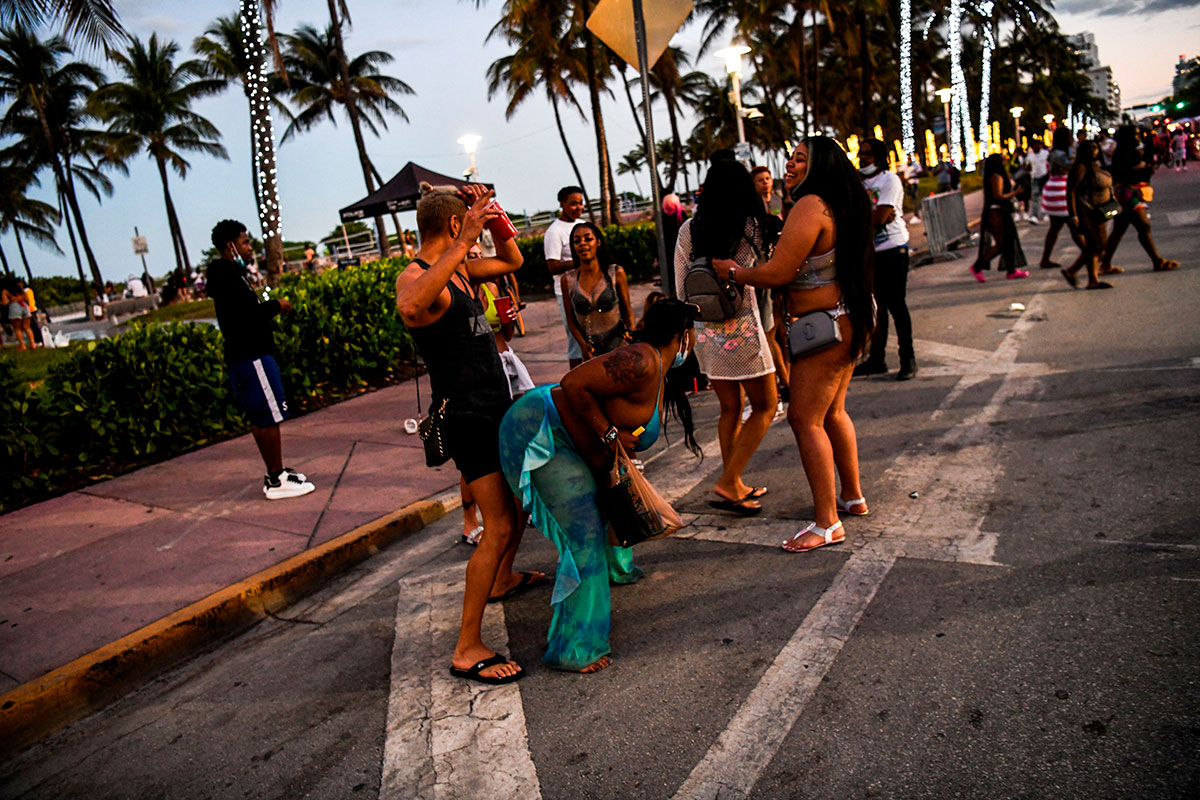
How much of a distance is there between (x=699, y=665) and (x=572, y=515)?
2.52 ft

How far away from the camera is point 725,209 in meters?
4.37

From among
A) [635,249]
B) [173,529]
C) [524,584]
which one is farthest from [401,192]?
[524,584]

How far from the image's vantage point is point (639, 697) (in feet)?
9.95

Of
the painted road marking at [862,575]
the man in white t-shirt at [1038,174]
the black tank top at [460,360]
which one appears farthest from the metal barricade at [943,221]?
the black tank top at [460,360]

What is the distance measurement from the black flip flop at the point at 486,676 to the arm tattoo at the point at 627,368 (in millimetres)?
1270

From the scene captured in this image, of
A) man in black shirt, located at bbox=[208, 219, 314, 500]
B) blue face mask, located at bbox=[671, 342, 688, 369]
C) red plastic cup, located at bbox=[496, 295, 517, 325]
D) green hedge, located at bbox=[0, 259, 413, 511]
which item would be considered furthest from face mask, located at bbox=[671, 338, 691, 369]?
green hedge, located at bbox=[0, 259, 413, 511]

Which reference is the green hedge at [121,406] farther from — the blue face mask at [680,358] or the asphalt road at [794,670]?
the blue face mask at [680,358]

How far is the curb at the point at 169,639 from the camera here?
3.60 metres

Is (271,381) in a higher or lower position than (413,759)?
higher

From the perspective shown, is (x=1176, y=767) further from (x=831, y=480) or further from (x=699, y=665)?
(x=831, y=480)

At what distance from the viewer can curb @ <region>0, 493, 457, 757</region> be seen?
360cm

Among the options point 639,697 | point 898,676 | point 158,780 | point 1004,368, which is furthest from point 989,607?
point 1004,368

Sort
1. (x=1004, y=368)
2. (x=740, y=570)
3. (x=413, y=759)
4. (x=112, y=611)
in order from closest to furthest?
1. (x=413, y=759)
2. (x=740, y=570)
3. (x=112, y=611)
4. (x=1004, y=368)

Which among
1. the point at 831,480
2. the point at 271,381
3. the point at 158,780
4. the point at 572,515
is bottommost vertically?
the point at 158,780
